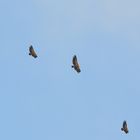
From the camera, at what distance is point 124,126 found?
102m

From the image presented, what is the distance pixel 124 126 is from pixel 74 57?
1496 cm

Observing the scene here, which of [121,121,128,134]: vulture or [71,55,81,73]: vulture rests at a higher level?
[71,55,81,73]: vulture

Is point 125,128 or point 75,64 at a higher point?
point 75,64

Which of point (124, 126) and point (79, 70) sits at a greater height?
point (79, 70)

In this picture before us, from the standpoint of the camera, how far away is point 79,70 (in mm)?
99750

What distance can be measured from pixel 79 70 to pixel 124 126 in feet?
41.3

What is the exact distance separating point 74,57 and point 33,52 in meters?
7.12

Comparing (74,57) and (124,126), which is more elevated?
(74,57)

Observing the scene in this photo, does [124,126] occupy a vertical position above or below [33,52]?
below

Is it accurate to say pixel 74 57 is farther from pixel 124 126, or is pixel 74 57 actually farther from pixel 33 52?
pixel 124 126

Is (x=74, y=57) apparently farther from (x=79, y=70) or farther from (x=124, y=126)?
(x=124, y=126)

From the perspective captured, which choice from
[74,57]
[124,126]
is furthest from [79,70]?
[124,126]

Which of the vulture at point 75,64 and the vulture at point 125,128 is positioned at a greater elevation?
the vulture at point 75,64
